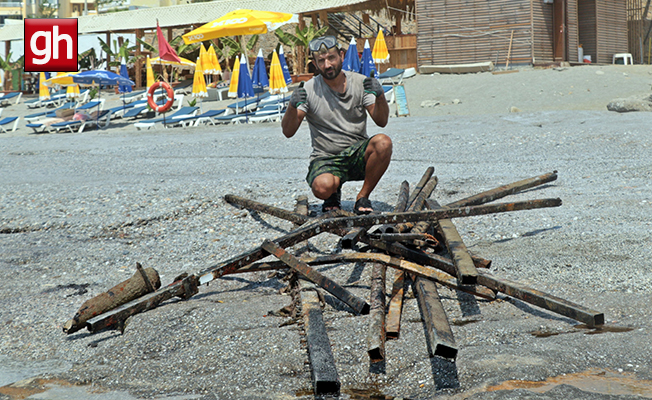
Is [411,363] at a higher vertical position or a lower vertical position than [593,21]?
lower

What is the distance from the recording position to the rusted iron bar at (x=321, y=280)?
2.95 meters

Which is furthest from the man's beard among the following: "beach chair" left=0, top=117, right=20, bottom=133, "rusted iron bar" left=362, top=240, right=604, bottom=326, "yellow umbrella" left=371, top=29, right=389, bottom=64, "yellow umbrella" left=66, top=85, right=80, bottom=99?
"yellow umbrella" left=66, top=85, right=80, bottom=99

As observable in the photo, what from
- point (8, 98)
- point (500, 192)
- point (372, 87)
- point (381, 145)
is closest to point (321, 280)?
point (381, 145)

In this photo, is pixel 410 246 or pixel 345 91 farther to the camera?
pixel 345 91

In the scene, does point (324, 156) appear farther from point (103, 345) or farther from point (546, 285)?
point (103, 345)

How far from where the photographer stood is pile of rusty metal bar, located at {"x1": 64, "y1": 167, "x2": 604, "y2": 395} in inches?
105

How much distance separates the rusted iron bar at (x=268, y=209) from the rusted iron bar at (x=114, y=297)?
49.6 inches

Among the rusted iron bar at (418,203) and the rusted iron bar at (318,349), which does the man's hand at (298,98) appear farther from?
the rusted iron bar at (318,349)

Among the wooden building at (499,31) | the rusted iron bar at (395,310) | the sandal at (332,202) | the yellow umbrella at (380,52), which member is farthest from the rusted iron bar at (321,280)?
the wooden building at (499,31)

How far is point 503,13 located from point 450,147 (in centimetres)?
1275

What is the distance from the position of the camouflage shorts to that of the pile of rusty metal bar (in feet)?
1.79

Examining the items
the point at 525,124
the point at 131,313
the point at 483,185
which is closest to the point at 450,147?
the point at 525,124

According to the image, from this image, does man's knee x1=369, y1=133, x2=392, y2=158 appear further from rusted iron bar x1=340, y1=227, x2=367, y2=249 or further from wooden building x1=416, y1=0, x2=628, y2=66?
wooden building x1=416, y1=0, x2=628, y2=66

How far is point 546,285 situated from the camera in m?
3.59
